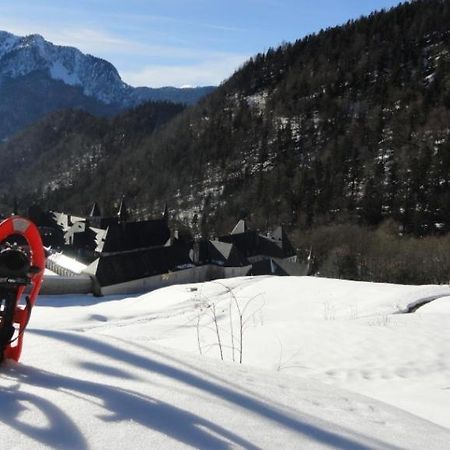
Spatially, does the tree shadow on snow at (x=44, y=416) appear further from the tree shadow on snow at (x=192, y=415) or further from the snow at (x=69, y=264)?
the snow at (x=69, y=264)

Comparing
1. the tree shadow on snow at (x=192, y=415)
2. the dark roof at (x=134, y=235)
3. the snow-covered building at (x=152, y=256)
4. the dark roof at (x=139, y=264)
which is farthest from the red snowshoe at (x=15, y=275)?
the dark roof at (x=134, y=235)

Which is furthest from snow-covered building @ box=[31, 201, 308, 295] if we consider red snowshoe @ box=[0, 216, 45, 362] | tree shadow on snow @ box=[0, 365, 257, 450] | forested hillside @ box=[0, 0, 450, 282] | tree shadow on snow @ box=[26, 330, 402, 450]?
tree shadow on snow @ box=[0, 365, 257, 450]

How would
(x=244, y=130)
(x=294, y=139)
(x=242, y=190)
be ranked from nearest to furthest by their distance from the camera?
1. (x=242, y=190)
2. (x=294, y=139)
3. (x=244, y=130)

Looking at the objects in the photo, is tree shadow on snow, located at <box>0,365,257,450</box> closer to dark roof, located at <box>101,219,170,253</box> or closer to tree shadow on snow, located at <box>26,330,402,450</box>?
tree shadow on snow, located at <box>26,330,402,450</box>

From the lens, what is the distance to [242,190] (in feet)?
344

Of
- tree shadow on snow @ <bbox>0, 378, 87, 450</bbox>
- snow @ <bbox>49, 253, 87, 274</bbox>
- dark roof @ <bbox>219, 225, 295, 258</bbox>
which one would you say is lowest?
snow @ <bbox>49, 253, 87, 274</bbox>

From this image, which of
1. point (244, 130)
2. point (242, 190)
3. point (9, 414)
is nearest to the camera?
point (9, 414)

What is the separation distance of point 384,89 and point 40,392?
12687cm

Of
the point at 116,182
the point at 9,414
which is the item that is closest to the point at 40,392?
the point at 9,414

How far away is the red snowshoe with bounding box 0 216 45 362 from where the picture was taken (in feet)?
13.9

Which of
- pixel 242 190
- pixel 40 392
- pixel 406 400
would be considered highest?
pixel 242 190

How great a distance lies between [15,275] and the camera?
426 cm

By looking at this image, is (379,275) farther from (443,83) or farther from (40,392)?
(443,83)

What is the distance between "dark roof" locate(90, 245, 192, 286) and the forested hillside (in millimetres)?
34548
